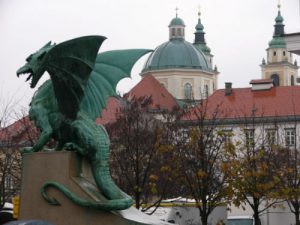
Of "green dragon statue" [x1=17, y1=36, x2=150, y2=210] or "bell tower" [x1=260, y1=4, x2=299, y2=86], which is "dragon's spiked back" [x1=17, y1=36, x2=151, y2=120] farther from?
"bell tower" [x1=260, y1=4, x2=299, y2=86]

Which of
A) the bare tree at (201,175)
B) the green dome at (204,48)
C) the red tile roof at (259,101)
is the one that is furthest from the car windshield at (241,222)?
the green dome at (204,48)

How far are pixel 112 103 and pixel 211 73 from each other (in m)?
44.5

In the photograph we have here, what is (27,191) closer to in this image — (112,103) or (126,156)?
(126,156)

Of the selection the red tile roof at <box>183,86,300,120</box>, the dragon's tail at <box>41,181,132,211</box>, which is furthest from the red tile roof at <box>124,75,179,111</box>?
the dragon's tail at <box>41,181,132,211</box>

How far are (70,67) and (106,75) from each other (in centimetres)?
127

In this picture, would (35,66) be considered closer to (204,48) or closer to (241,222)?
(241,222)

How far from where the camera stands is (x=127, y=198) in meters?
13.9

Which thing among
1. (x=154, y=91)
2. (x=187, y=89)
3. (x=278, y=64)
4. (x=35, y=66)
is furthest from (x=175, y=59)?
(x=35, y=66)

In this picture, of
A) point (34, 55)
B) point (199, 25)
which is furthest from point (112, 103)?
point (199, 25)

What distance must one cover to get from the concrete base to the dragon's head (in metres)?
1.31

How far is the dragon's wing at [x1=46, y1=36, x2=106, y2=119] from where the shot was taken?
14148 millimetres

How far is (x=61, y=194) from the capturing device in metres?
13.8

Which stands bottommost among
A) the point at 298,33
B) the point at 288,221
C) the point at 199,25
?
the point at 288,221

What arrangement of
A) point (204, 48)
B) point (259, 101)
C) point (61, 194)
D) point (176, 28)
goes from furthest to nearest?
1. point (204, 48)
2. point (176, 28)
3. point (259, 101)
4. point (61, 194)
